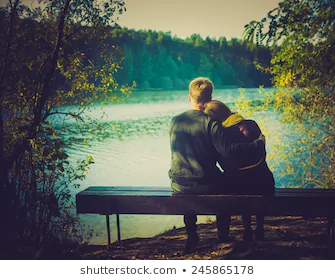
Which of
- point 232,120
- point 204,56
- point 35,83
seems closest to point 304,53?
point 232,120

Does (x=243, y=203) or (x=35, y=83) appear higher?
(x=35, y=83)

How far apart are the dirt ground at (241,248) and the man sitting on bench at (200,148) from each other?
2.14 ft

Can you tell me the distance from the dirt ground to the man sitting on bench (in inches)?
25.7

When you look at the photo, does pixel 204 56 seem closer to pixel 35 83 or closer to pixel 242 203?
pixel 35 83

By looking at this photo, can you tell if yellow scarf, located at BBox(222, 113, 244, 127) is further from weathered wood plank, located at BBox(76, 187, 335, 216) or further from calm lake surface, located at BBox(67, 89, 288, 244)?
calm lake surface, located at BBox(67, 89, 288, 244)

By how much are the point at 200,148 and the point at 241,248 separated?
1.10 m

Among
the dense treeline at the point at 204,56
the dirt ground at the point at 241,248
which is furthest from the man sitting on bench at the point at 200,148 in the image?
the dense treeline at the point at 204,56

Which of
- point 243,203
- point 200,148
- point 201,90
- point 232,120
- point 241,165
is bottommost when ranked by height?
point 243,203

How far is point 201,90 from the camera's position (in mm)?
2846

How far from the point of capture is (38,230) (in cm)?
460

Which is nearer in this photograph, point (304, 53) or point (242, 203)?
point (242, 203)

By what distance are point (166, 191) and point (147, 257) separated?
80cm
